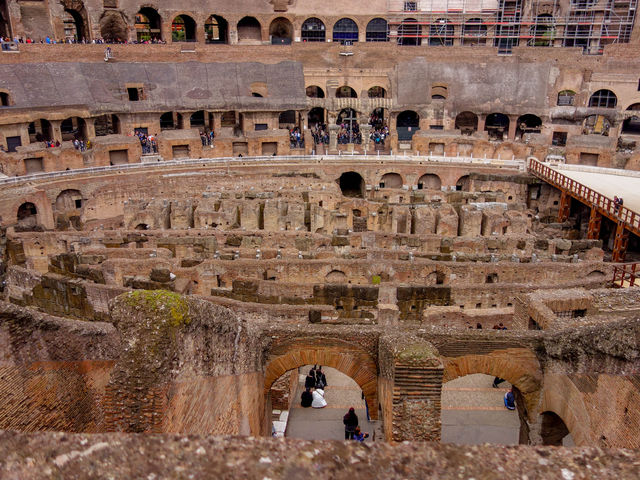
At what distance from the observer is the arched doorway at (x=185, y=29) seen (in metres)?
45.0

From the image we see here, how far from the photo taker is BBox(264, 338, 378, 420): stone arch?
34.7ft

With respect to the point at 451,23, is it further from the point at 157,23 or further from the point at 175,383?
the point at 175,383

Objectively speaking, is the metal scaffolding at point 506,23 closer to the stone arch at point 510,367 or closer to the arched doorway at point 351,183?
the arched doorway at point 351,183

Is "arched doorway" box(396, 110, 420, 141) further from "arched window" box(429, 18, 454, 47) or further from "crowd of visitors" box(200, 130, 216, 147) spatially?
"crowd of visitors" box(200, 130, 216, 147)

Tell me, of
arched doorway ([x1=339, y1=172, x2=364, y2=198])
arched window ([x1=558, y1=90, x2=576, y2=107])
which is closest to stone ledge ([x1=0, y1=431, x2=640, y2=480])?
arched doorway ([x1=339, y1=172, x2=364, y2=198])

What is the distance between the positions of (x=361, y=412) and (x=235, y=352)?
4.84m

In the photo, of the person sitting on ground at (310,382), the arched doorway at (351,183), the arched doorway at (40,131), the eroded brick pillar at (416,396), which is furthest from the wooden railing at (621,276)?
the arched doorway at (40,131)

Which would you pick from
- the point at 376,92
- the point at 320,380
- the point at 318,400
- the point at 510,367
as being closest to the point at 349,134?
the point at 376,92

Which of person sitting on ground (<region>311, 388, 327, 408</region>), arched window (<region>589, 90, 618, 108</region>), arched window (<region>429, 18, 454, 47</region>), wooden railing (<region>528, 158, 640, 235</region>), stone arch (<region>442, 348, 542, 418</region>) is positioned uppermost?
arched window (<region>429, 18, 454, 47</region>)

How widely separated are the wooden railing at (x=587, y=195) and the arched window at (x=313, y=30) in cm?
2150

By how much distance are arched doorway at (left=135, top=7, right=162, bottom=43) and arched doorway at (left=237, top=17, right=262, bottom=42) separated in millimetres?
6187

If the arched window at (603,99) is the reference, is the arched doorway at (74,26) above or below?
above

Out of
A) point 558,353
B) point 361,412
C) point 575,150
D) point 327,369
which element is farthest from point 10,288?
point 575,150

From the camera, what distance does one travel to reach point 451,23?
43.7 m
